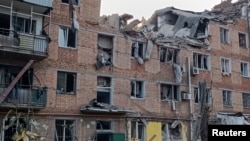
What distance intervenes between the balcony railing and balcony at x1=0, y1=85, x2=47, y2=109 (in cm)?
185

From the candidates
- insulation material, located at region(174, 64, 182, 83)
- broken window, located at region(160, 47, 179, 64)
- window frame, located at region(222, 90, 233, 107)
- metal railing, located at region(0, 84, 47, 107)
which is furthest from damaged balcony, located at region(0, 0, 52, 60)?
window frame, located at region(222, 90, 233, 107)

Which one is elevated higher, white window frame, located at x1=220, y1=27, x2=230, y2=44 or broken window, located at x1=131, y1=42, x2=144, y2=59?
white window frame, located at x1=220, y1=27, x2=230, y2=44

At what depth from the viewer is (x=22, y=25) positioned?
18.8m

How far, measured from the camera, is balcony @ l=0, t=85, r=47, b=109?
55.5 feet

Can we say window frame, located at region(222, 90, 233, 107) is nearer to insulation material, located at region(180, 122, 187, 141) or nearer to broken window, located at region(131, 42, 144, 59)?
insulation material, located at region(180, 122, 187, 141)

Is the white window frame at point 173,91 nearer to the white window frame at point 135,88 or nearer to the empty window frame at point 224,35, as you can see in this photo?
the white window frame at point 135,88

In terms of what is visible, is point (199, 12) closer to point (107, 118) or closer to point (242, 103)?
point (242, 103)

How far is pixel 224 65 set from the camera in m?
28.4

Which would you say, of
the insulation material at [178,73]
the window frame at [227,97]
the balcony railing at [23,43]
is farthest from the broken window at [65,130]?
the window frame at [227,97]

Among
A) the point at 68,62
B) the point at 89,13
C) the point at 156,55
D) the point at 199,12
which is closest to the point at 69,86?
the point at 68,62

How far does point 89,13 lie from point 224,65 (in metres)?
12.5

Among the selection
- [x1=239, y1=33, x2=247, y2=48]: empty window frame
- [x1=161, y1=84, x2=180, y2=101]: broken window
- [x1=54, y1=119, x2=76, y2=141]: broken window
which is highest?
[x1=239, y1=33, x2=247, y2=48]: empty window frame

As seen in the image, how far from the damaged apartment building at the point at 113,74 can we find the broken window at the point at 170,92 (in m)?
0.07

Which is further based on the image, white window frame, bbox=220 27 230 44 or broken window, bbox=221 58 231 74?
white window frame, bbox=220 27 230 44
